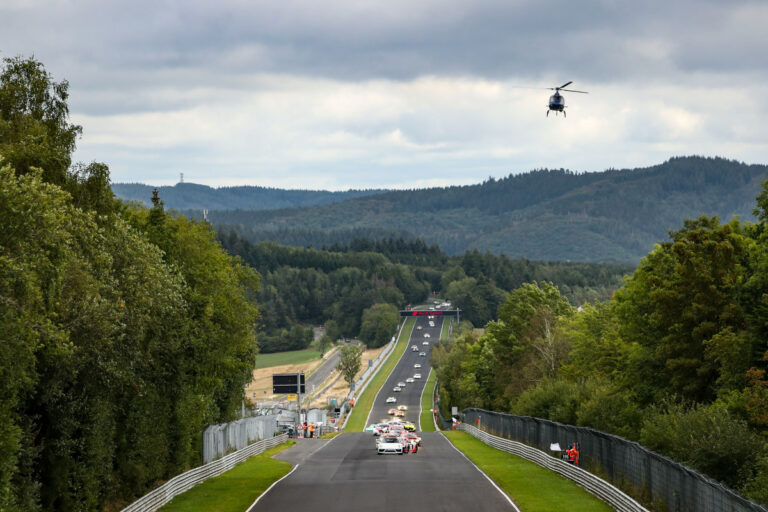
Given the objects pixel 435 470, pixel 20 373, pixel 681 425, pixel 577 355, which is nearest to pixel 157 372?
pixel 435 470

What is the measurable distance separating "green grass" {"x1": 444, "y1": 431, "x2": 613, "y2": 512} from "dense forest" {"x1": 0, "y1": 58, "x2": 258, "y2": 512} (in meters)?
13.5

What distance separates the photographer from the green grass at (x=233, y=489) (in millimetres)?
34344

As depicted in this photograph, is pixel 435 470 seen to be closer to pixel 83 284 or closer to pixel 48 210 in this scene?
pixel 83 284

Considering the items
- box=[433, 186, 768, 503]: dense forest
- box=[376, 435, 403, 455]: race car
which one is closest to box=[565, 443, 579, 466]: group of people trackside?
box=[433, 186, 768, 503]: dense forest

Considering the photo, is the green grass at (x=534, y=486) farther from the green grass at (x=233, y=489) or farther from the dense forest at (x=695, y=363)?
the green grass at (x=233, y=489)

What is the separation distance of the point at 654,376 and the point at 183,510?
96.6ft

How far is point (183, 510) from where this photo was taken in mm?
33594

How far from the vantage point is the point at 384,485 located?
3866 cm

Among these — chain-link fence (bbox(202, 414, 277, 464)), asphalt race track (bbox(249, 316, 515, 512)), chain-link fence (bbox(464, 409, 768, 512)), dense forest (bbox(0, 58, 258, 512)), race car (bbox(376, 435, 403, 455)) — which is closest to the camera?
dense forest (bbox(0, 58, 258, 512))

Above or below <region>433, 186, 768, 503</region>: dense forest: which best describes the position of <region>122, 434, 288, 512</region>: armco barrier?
below

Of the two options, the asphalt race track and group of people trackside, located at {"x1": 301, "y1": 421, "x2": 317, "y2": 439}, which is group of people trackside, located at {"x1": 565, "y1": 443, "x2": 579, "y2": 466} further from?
group of people trackside, located at {"x1": 301, "y1": 421, "x2": 317, "y2": 439}

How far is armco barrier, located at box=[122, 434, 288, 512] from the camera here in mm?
32219

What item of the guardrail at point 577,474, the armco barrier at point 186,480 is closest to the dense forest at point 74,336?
the armco barrier at point 186,480

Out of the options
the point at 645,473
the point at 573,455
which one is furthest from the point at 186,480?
the point at 645,473
